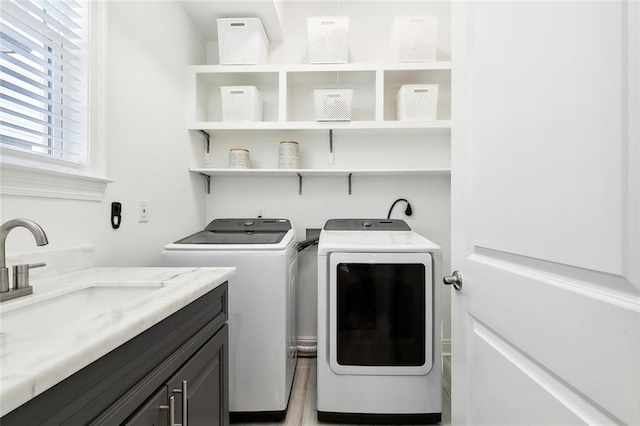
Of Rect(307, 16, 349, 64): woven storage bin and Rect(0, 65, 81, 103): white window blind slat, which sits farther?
Rect(307, 16, 349, 64): woven storage bin

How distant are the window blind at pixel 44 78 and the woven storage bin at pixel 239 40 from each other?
3.30 feet

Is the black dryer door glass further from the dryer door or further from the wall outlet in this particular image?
the wall outlet

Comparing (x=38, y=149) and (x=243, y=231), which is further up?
(x=38, y=149)

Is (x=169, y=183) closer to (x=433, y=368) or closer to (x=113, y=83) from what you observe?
(x=113, y=83)

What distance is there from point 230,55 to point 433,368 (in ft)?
7.71

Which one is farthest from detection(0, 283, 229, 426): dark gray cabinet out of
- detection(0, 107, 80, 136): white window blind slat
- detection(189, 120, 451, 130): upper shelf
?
detection(189, 120, 451, 130): upper shelf

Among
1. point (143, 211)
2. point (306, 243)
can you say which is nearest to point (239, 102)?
point (143, 211)

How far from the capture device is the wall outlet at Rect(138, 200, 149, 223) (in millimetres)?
1665

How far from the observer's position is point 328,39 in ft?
7.11

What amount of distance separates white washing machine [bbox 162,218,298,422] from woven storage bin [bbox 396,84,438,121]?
52.2 inches

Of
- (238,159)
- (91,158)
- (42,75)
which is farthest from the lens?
(238,159)

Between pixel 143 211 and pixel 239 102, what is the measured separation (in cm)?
101

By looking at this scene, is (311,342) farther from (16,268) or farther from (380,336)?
(16,268)

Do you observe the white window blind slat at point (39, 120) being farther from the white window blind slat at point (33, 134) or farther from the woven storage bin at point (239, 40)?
the woven storage bin at point (239, 40)
